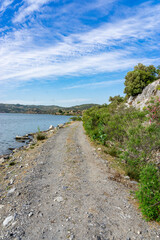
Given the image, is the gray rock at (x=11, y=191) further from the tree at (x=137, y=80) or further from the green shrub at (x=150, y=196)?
the tree at (x=137, y=80)

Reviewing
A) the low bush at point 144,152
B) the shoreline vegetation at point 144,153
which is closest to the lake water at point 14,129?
the shoreline vegetation at point 144,153

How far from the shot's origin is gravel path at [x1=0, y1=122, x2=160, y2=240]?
4.14 m

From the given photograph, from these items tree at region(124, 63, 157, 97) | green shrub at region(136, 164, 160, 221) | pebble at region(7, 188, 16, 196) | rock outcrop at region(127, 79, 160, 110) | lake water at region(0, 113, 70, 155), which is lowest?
lake water at region(0, 113, 70, 155)

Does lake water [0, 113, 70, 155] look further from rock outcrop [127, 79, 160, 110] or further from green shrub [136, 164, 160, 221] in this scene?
rock outcrop [127, 79, 160, 110]

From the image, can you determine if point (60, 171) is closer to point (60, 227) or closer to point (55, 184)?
point (55, 184)

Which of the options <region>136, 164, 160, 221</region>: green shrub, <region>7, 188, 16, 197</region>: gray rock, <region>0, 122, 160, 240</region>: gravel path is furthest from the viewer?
<region>7, 188, 16, 197</region>: gray rock

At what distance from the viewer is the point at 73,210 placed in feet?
16.7

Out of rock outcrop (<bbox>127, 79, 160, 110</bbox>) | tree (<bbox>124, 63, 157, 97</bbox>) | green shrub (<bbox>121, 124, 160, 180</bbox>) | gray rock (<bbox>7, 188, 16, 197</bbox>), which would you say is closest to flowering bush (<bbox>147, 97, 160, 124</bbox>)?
green shrub (<bbox>121, 124, 160, 180</bbox>)

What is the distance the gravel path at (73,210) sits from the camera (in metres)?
4.14

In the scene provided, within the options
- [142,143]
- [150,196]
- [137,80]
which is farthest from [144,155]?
[137,80]

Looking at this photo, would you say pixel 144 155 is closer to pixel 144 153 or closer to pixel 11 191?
pixel 144 153

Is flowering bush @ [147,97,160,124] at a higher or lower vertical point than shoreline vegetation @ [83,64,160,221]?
higher

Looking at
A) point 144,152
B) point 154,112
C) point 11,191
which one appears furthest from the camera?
→ point 154,112

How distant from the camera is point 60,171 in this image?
8.84 meters
